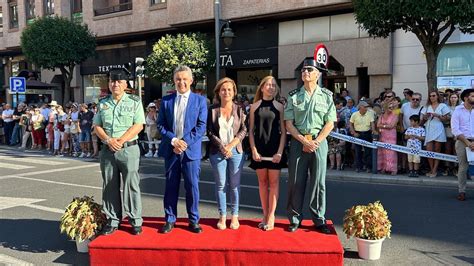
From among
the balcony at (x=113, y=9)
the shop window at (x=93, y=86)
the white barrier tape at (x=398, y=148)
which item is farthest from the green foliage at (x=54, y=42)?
the white barrier tape at (x=398, y=148)

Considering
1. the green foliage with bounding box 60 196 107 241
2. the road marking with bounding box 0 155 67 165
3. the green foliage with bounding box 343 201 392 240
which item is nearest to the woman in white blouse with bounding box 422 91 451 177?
the green foliage with bounding box 343 201 392 240

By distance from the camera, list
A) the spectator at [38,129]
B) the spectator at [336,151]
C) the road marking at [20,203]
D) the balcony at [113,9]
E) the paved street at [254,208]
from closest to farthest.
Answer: the paved street at [254,208] < the road marking at [20,203] < the spectator at [336,151] < the spectator at [38,129] < the balcony at [113,9]

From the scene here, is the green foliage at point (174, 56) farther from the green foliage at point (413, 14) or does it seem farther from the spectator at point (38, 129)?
the green foliage at point (413, 14)

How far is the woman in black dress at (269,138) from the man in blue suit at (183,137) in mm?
614

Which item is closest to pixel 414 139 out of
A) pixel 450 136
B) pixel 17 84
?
pixel 450 136

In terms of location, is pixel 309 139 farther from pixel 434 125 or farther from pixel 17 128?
pixel 17 128

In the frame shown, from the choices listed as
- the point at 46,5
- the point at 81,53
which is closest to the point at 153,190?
the point at 81,53

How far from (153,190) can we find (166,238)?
14.2 feet

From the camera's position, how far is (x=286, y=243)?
4566 mm

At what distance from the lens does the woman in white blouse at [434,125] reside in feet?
32.9

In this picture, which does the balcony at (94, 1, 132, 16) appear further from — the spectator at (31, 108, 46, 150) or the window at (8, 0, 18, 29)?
the spectator at (31, 108, 46, 150)

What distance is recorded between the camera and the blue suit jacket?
5.01 m

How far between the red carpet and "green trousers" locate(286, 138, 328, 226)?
0.99 feet

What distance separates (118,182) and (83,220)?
1.88 feet
